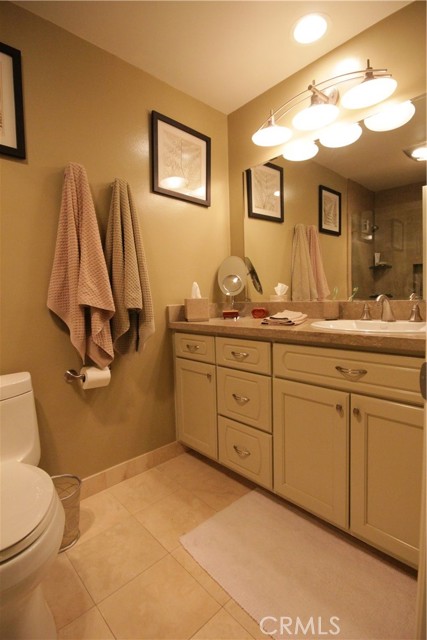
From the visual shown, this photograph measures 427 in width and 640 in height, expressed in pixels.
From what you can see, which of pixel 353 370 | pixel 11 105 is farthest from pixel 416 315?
pixel 11 105

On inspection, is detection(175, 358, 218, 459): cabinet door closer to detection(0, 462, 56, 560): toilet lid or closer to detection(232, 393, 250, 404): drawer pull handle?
detection(232, 393, 250, 404): drawer pull handle

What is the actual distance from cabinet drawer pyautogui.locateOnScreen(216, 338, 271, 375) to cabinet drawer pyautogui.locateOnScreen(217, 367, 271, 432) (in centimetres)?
4

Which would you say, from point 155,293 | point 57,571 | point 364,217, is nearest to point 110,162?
point 155,293

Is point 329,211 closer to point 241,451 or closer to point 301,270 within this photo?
point 301,270

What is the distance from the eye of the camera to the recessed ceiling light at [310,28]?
1382mm

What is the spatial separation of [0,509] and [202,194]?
1.85 metres

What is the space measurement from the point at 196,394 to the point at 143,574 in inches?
32.1

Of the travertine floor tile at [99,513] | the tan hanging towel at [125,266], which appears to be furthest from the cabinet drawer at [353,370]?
the travertine floor tile at [99,513]

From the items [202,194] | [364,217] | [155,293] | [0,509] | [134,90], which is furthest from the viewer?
[202,194]

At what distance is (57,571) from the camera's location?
1123 mm

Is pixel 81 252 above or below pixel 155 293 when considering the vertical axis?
above

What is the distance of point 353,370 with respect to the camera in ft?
→ 3.48

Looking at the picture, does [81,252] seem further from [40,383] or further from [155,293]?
[40,383]

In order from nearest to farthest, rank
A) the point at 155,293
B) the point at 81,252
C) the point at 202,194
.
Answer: the point at 81,252 → the point at 155,293 → the point at 202,194
